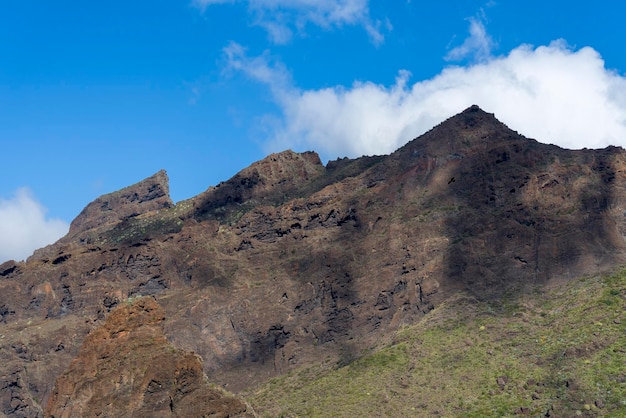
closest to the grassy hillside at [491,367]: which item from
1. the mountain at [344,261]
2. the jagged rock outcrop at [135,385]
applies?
the mountain at [344,261]

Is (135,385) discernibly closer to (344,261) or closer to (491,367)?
(491,367)

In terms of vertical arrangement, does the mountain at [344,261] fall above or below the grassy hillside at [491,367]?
above

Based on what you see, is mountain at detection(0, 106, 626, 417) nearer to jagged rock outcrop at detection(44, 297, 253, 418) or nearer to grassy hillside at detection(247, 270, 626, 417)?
grassy hillside at detection(247, 270, 626, 417)

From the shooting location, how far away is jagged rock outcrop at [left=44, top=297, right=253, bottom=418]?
7325 cm

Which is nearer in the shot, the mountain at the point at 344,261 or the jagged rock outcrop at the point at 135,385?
the jagged rock outcrop at the point at 135,385

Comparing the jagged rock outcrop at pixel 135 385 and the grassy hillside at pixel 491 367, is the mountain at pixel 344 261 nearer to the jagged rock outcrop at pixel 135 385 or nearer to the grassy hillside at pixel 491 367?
the grassy hillside at pixel 491 367

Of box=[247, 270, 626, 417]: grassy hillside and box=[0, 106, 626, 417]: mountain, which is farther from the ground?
box=[0, 106, 626, 417]: mountain

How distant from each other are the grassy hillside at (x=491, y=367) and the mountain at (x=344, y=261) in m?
4.50

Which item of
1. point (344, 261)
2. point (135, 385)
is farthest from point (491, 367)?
point (135, 385)

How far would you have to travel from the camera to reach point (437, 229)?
131 m

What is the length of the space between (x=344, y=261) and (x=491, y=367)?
130 feet

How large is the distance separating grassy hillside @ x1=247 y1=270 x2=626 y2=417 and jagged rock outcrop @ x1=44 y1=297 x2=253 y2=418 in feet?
96.9

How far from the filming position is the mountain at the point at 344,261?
404ft

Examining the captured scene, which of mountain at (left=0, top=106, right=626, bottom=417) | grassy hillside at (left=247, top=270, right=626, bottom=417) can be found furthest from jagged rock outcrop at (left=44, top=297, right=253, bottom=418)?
mountain at (left=0, top=106, right=626, bottom=417)
